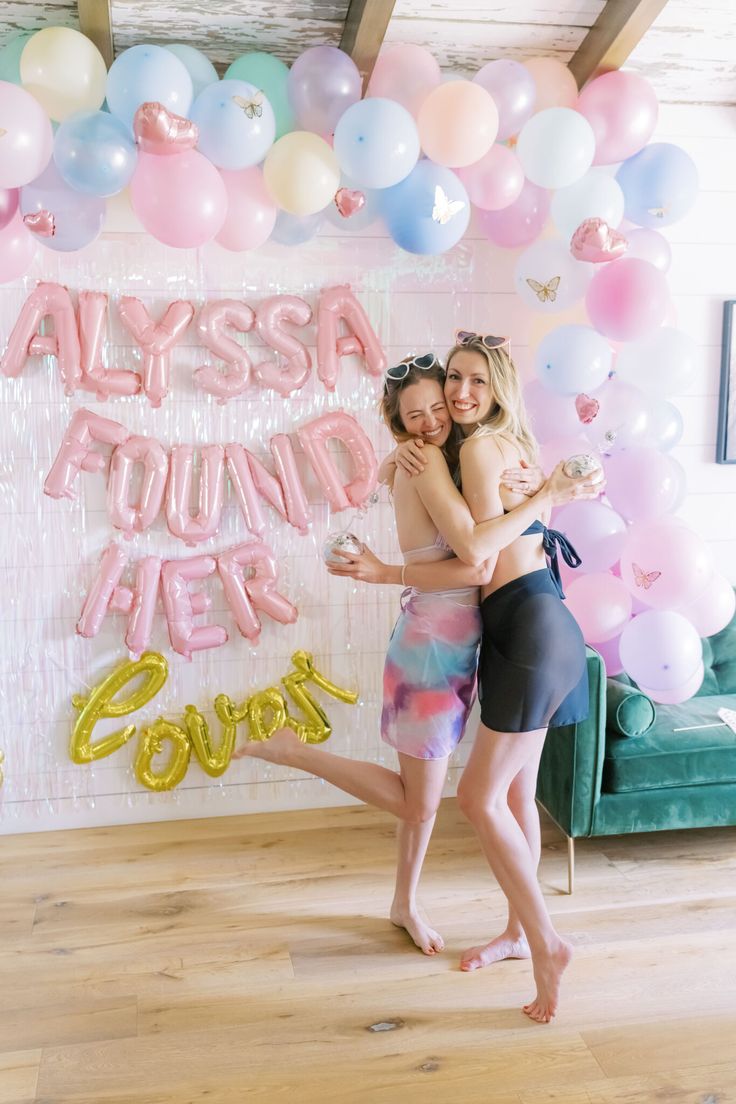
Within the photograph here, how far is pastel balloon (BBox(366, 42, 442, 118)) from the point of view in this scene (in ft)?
8.88

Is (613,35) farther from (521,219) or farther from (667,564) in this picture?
(667,564)

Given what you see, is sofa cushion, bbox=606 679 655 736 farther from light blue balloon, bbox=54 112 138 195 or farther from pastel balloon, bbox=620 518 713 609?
light blue balloon, bbox=54 112 138 195

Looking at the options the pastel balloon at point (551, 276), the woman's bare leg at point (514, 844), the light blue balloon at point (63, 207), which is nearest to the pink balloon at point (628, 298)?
the pastel balloon at point (551, 276)

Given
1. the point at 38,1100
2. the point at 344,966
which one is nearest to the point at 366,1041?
the point at 344,966

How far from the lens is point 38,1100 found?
1.92 meters

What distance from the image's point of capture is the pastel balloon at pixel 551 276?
2.89 m

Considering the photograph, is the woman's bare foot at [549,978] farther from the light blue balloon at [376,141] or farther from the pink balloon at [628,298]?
the light blue balloon at [376,141]

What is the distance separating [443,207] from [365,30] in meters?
0.51

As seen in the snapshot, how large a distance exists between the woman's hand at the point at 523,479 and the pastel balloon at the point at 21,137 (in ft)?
4.76

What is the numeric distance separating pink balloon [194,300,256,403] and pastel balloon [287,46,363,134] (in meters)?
0.43

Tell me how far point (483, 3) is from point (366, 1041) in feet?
8.74

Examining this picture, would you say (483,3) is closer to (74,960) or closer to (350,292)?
(350,292)

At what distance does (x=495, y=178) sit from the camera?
9.14ft

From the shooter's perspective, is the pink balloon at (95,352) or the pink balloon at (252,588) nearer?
the pink balloon at (95,352)
